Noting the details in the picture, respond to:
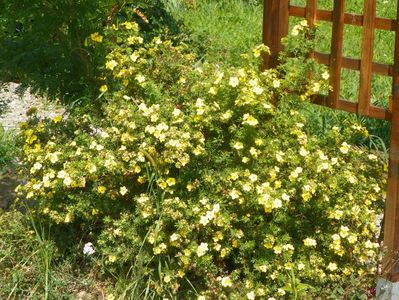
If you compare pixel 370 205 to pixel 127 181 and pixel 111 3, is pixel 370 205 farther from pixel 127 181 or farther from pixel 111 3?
pixel 111 3

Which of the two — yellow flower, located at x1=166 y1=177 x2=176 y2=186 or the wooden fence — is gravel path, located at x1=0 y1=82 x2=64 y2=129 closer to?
yellow flower, located at x1=166 y1=177 x2=176 y2=186

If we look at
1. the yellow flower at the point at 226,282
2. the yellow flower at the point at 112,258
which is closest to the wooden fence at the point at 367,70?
the yellow flower at the point at 226,282

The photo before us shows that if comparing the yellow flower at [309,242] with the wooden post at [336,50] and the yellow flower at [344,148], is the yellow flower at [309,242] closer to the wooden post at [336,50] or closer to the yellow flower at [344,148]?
the yellow flower at [344,148]

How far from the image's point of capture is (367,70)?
383cm

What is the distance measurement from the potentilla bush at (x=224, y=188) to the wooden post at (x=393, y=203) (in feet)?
0.37

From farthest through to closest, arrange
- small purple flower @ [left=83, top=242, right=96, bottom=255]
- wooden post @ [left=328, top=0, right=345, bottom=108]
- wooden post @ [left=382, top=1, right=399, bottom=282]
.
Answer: small purple flower @ [left=83, top=242, right=96, bottom=255]
wooden post @ [left=328, top=0, right=345, bottom=108]
wooden post @ [left=382, top=1, right=399, bottom=282]

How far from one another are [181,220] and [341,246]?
0.72m

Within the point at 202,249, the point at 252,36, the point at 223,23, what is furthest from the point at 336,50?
the point at 223,23

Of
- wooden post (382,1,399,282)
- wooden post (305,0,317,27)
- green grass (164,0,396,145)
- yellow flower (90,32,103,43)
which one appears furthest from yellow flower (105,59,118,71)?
green grass (164,0,396,145)

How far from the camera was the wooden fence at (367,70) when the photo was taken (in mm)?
3695

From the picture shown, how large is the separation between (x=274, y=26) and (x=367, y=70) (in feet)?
2.07

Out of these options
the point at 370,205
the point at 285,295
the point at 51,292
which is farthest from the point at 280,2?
the point at 51,292

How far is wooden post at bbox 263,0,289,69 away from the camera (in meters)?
4.21

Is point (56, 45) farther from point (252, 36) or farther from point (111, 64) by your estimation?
point (252, 36)
